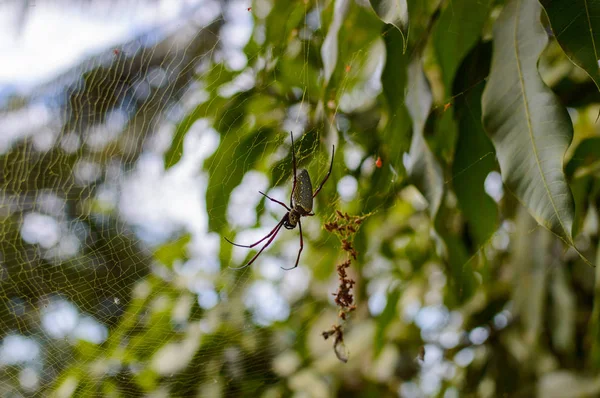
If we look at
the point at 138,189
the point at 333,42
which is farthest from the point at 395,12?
the point at 138,189

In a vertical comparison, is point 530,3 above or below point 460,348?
above

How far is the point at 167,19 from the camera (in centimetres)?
105

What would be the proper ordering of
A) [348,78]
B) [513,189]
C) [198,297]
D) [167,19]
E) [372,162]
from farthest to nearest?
[198,297]
[372,162]
[348,78]
[167,19]
[513,189]

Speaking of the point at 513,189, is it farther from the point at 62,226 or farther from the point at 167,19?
the point at 62,226

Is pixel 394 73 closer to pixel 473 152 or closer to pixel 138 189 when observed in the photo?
pixel 473 152

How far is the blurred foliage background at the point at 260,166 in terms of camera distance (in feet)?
3.01

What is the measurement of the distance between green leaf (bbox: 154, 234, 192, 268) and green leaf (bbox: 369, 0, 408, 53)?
2.80 ft

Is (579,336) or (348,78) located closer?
(348,78)

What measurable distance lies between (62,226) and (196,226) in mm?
328

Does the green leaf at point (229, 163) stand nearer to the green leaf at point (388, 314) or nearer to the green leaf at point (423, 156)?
the green leaf at point (423, 156)

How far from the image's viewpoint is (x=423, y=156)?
3.30ft

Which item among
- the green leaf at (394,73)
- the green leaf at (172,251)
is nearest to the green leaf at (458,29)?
the green leaf at (394,73)

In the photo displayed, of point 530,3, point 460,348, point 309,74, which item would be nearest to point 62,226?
point 309,74

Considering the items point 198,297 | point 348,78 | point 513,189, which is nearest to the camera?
point 513,189
